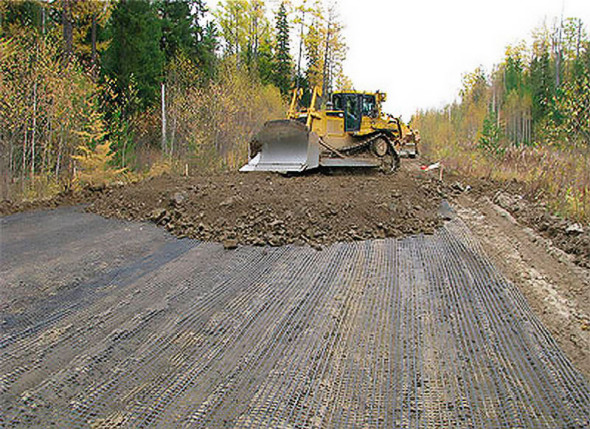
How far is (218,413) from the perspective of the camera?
77.9 inches

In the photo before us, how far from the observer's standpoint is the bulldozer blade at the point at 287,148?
32.3 ft

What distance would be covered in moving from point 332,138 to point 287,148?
143 centimetres

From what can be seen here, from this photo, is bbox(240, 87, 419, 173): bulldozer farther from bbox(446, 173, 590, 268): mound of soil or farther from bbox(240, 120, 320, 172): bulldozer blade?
bbox(446, 173, 590, 268): mound of soil

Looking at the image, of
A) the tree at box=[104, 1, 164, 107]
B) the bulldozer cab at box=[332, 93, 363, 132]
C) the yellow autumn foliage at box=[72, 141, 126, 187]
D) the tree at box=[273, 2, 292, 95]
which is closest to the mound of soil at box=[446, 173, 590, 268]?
the bulldozer cab at box=[332, 93, 363, 132]

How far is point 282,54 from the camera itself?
27.3 metres

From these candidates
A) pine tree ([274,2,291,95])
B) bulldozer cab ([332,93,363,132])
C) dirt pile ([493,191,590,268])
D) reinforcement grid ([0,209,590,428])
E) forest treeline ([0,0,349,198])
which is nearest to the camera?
reinforcement grid ([0,209,590,428])

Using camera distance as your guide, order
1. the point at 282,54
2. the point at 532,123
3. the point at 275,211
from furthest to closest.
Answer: the point at 532,123, the point at 282,54, the point at 275,211

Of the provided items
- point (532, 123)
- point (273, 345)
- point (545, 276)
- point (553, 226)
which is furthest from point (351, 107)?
point (532, 123)

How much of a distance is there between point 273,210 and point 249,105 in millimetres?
10016

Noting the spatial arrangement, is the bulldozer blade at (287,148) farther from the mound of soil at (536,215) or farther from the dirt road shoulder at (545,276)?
the dirt road shoulder at (545,276)

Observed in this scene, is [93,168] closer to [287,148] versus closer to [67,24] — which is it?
[287,148]

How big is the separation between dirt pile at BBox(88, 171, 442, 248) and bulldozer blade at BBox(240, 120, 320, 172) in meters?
2.51

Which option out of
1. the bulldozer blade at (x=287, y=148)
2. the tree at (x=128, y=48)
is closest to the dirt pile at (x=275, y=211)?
the bulldozer blade at (x=287, y=148)

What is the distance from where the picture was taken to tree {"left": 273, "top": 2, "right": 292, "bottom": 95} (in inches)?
1066
